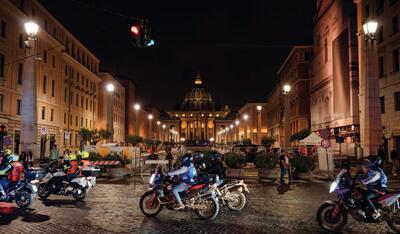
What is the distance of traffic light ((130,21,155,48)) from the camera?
587 inches

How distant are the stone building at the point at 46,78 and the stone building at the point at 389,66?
25.8 m

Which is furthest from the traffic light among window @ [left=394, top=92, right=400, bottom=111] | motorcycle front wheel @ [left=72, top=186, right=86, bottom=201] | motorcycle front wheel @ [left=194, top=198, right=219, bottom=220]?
window @ [left=394, top=92, right=400, bottom=111]

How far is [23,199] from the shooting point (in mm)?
12500

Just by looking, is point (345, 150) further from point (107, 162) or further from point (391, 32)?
point (107, 162)

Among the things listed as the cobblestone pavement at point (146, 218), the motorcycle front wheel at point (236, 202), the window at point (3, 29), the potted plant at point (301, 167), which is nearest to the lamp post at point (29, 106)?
the cobblestone pavement at point (146, 218)

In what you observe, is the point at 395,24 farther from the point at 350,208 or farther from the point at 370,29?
the point at 350,208

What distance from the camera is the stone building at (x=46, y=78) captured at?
35.1m

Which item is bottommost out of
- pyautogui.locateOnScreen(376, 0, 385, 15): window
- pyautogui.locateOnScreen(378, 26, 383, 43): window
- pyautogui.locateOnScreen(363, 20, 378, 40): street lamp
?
pyautogui.locateOnScreen(363, 20, 378, 40): street lamp

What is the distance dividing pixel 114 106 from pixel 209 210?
71959mm

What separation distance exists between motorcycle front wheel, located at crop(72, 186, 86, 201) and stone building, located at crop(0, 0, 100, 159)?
821 cm

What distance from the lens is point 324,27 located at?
189 feet

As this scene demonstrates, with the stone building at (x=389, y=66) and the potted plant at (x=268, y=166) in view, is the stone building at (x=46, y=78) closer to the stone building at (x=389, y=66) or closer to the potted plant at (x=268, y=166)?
the potted plant at (x=268, y=166)

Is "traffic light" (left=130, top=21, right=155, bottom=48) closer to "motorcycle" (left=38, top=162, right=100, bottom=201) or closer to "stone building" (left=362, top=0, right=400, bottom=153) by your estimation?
"motorcycle" (left=38, top=162, right=100, bottom=201)

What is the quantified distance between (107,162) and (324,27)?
4300 centimetres
